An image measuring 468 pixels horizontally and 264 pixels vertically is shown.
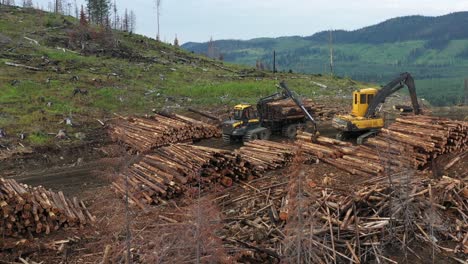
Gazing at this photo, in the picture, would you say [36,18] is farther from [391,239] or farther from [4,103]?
[391,239]

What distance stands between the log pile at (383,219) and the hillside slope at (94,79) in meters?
18.8

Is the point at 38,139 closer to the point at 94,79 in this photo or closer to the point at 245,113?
the point at 245,113

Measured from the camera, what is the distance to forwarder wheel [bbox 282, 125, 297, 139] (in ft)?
87.5

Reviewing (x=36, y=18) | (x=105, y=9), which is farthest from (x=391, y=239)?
(x=105, y=9)

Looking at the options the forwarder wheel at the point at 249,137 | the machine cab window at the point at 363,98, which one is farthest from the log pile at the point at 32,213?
the machine cab window at the point at 363,98

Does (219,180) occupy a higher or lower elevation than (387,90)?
lower

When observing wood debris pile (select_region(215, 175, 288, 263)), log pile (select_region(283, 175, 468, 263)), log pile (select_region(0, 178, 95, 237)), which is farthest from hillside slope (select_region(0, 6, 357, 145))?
log pile (select_region(283, 175, 468, 263))

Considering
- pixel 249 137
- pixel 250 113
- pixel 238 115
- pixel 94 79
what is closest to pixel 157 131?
pixel 238 115

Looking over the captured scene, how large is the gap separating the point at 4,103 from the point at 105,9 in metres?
64.0

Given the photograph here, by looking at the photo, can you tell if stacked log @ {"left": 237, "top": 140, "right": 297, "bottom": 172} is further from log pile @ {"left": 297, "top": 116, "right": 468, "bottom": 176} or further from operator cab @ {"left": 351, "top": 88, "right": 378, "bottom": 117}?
operator cab @ {"left": 351, "top": 88, "right": 378, "bottom": 117}

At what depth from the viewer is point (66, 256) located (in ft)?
38.8

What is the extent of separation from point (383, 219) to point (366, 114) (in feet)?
41.7

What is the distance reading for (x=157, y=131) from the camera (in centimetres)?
2450

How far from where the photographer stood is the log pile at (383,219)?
11.6 meters
